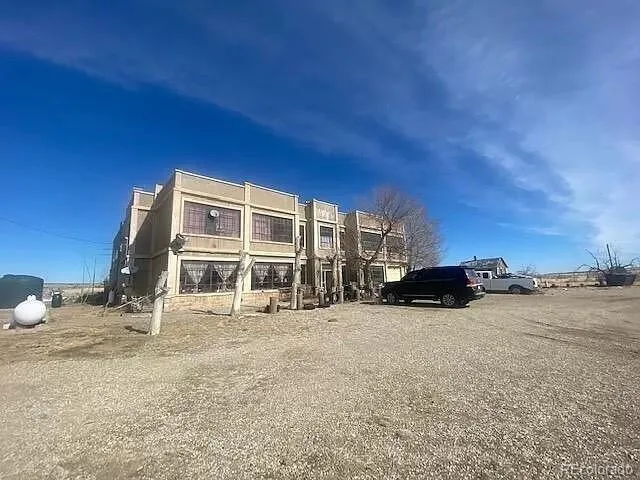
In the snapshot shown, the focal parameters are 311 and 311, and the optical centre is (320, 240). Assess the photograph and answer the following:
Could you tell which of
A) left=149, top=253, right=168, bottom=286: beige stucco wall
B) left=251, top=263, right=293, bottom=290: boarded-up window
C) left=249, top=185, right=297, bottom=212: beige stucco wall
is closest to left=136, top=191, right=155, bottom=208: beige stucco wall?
left=149, top=253, right=168, bottom=286: beige stucco wall

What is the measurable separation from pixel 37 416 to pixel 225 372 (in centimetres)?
264

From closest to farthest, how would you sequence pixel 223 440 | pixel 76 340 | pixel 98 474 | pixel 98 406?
1. pixel 98 474
2. pixel 223 440
3. pixel 98 406
4. pixel 76 340

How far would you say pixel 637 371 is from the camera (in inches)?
213

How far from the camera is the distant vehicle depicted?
27031 mm

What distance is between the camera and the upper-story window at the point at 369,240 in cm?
3221

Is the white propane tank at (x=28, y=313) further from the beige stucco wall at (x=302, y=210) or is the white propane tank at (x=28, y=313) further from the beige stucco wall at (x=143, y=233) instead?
the beige stucco wall at (x=302, y=210)

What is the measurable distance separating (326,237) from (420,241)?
11.1m

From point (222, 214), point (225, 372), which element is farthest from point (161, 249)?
point (225, 372)

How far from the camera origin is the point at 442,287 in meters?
16.1

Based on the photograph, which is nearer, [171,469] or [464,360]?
[171,469]

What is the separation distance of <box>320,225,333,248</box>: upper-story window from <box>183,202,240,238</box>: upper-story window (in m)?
9.01

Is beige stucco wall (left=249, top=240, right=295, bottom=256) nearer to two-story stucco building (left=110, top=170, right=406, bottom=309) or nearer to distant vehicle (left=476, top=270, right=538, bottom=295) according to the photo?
two-story stucco building (left=110, top=170, right=406, bottom=309)

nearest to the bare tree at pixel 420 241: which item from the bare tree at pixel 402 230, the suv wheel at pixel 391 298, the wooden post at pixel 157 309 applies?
the bare tree at pixel 402 230

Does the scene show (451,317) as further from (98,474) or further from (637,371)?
(98,474)
